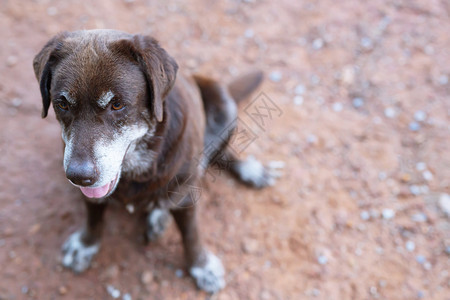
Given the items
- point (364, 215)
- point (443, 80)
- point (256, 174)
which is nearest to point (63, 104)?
point (256, 174)

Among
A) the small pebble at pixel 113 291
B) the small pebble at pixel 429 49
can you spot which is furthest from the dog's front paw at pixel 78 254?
the small pebble at pixel 429 49

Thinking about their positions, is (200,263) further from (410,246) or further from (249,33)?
(249,33)

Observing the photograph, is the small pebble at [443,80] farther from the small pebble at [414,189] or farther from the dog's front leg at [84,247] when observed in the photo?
the dog's front leg at [84,247]

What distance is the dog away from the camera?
221cm

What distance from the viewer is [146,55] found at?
2305 millimetres

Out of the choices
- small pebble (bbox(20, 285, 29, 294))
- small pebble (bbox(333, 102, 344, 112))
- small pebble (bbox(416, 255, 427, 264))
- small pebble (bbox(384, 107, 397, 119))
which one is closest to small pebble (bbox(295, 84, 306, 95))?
small pebble (bbox(333, 102, 344, 112))

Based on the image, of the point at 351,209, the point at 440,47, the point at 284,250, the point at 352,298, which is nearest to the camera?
the point at 352,298

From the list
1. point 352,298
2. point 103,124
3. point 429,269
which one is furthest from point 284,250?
point 103,124

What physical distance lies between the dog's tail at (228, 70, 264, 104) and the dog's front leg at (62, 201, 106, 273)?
5.95ft

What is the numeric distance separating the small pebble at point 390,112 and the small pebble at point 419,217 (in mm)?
1191

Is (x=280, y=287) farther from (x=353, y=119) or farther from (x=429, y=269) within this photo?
(x=353, y=119)

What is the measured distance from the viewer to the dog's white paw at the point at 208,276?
3.23 metres

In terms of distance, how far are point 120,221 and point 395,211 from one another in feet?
8.45

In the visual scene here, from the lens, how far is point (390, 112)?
173 inches
